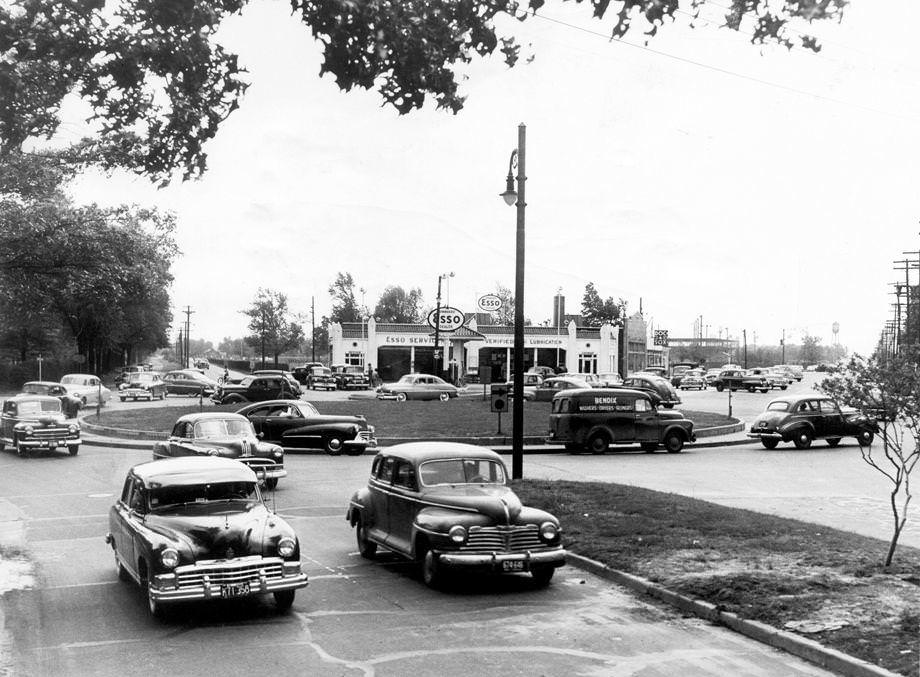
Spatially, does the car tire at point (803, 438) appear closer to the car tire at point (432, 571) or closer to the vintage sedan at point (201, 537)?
the car tire at point (432, 571)

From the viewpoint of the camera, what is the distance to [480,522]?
11.1 meters

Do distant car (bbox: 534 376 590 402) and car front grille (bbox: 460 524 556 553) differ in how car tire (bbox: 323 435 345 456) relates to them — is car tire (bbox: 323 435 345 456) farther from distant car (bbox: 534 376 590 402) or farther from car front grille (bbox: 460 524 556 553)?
distant car (bbox: 534 376 590 402)

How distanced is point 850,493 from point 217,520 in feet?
50.4

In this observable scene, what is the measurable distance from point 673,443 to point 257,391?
24.7m

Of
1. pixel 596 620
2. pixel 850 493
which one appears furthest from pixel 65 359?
pixel 596 620

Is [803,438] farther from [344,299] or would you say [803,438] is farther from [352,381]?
[344,299]

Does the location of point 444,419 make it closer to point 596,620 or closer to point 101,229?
point 101,229

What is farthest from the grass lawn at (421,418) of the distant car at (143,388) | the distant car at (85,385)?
the distant car at (143,388)

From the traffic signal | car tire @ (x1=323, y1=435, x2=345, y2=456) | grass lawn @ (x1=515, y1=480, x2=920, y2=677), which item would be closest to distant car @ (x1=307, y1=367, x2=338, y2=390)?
car tire @ (x1=323, y1=435, x2=345, y2=456)

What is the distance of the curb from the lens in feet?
26.0

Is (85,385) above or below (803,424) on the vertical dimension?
above

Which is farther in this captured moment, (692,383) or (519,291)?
(692,383)

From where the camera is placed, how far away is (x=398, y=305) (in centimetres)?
13488

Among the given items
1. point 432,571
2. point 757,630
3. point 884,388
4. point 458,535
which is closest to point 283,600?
point 432,571
